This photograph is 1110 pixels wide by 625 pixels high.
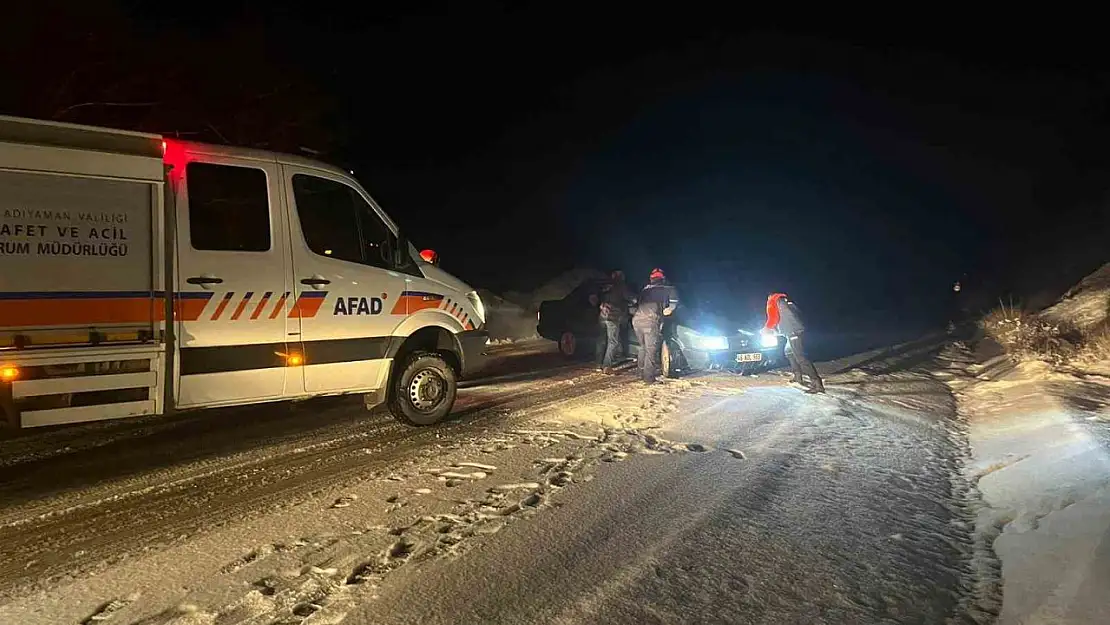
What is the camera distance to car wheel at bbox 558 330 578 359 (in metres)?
14.4

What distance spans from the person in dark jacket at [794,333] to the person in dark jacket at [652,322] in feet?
4.89

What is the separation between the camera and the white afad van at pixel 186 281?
5.34 metres

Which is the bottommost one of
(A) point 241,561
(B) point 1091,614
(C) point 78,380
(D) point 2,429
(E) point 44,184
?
(B) point 1091,614

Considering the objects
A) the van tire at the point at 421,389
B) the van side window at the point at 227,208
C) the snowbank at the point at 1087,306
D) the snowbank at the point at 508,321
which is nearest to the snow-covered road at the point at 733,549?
the van tire at the point at 421,389

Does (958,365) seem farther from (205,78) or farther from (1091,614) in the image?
(205,78)

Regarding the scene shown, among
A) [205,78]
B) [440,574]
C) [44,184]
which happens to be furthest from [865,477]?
[205,78]

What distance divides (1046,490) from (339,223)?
6275mm

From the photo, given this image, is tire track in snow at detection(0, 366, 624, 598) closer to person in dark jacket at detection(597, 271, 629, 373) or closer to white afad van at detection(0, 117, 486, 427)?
white afad van at detection(0, 117, 486, 427)

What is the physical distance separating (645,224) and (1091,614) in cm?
4874

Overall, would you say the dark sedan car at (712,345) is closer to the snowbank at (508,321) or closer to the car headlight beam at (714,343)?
the car headlight beam at (714,343)

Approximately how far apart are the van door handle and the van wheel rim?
2226mm

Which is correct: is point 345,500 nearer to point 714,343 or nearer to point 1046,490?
point 1046,490

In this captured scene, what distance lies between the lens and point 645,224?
51469 mm

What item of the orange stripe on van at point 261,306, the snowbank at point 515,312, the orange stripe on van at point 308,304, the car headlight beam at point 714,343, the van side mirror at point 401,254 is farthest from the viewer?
the snowbank at point 515,312
